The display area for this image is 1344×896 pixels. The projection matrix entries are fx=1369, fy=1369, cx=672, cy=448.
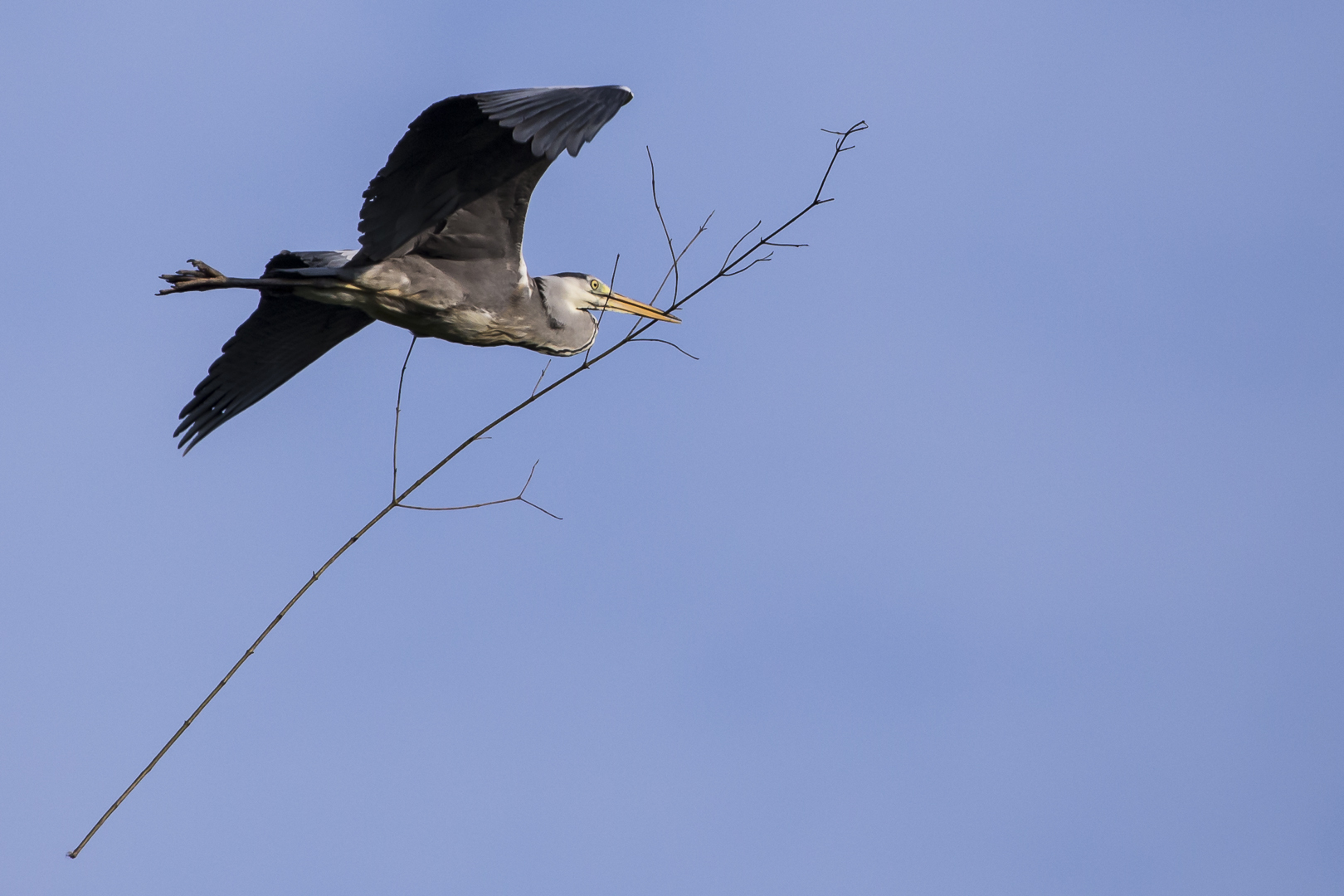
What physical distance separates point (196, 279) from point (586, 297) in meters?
2.61

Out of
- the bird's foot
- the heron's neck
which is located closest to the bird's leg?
the bird's foot

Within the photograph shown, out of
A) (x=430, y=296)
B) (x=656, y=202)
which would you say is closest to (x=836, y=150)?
(x=656, y=202)

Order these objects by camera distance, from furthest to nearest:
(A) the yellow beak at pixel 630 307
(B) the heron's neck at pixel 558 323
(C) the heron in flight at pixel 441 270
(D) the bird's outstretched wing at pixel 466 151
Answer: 1. (A) the yellow beak at pixel 630 307
2. (B) the heron's neck at pixel 558 323
3. (C) the heron in flight at pixel 441 270
4. (D) the bird's outstretched wing at pixel 466 151

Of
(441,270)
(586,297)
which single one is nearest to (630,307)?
(586,297)

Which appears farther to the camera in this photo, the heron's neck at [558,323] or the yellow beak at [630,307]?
the yellow beak at [630,307]

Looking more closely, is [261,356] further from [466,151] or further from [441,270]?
[466,151]

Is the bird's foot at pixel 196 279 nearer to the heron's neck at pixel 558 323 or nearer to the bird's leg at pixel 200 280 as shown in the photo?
the bird's leg at pixel 200 280

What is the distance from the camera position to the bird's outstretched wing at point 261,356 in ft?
28.5

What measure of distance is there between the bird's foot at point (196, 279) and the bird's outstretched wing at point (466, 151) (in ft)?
2.72

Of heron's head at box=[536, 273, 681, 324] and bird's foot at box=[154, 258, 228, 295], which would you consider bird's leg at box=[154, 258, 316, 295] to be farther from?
heron's head at box=[536, 273, 681, 324]

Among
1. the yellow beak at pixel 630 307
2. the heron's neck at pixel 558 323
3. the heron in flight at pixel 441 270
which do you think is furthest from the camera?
the yellow beak at pixel 630 307

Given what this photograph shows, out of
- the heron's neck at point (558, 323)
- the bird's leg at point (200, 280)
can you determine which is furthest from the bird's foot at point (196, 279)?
the heron's neck at point (558, 323)

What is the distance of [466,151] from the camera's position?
7105mm

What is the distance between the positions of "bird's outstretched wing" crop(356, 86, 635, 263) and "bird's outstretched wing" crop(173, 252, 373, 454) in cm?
124
